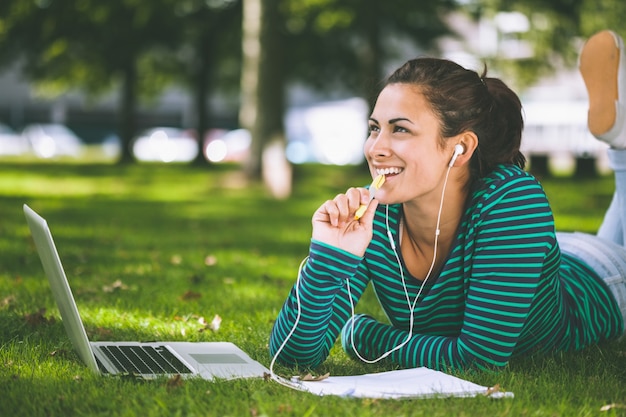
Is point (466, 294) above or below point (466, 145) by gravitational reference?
below

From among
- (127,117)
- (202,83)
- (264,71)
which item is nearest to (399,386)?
(264,71)

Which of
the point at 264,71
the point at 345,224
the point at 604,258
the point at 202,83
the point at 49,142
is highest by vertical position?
the point at 202,83

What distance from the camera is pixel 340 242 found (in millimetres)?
3119

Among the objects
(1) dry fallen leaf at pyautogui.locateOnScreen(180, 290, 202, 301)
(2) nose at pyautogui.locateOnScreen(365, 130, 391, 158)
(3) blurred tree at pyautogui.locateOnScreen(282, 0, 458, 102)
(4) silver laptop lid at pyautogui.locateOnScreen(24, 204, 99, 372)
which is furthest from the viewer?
(3) blurred tree at pyautogui.locateOnScreen(282, 0, 458, 102)

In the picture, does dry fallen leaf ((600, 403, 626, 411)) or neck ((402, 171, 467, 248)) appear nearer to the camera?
dry fallen leaf ((600, 403, 626, 411))

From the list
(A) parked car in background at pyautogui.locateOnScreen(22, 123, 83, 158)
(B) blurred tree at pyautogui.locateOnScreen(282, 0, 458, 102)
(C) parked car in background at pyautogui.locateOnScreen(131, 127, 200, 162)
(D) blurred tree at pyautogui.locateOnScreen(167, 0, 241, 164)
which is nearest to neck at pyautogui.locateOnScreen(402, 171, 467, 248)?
(B) blurred tree at pyautogui.locateOnScreen(282, 0, 458, 102)

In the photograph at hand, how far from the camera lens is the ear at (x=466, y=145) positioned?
10.9ft

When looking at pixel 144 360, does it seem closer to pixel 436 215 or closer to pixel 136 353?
pixel 136 353

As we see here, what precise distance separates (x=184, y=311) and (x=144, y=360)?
143 centimetres

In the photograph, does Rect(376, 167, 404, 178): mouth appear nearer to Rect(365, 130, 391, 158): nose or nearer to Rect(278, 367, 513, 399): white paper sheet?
Rect(365, 130, 391, 158): nose

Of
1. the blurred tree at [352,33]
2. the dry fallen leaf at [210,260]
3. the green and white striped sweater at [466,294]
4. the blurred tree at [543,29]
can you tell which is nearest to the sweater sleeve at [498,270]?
the green and white striped sweater at [466,294]

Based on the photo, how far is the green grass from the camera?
9.23 ft

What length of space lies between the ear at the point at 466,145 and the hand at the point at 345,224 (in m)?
0.42

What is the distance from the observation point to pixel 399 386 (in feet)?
9.79
